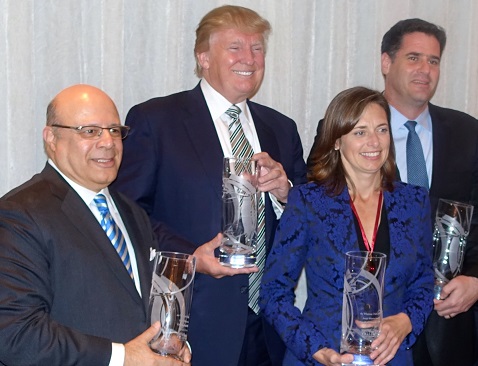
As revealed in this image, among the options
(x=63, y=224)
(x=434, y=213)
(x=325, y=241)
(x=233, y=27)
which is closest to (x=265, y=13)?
(x=233, y=27)

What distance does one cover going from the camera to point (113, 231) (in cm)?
284

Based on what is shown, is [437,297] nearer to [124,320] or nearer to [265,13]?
[124,320]

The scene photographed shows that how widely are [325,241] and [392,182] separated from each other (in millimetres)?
441

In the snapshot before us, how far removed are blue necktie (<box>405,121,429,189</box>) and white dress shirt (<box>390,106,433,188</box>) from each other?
0.06 ft

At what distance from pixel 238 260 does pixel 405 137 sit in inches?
52.4

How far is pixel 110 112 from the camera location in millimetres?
2859

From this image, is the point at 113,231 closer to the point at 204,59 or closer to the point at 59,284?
the point at 59,284

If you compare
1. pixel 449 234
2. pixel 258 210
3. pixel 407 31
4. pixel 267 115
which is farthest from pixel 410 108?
pixel 258 210

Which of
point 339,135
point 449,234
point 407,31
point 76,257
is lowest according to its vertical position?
point 449,234

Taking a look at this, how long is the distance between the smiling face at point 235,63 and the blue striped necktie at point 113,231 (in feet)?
3.26

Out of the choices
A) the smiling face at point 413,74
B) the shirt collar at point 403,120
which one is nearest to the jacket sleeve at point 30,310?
the shirt collar at point 403,120

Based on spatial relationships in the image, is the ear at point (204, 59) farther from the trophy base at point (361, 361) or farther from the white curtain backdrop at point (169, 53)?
the trophy base at point (361, 361)

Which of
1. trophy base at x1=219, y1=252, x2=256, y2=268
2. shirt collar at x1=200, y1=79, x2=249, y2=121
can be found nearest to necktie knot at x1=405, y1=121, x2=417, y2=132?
shirt collar at x1=200, y1=79, x2=249, y2=121

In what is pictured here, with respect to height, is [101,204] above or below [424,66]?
below
